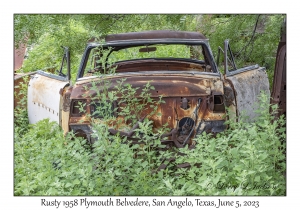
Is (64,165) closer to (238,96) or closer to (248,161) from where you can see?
(248,161)

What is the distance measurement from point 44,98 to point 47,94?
0.13m

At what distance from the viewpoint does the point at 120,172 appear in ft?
13.3

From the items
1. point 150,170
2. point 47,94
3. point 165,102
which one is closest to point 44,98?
point 47,94

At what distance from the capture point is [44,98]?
627 cm

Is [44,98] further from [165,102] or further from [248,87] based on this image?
[248,87]

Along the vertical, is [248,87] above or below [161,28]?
below

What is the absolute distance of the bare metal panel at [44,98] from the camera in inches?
231

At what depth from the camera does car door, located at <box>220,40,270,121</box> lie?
5363 millimetres

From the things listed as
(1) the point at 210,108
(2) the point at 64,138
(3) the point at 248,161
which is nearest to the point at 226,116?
(1) the point at 210,108

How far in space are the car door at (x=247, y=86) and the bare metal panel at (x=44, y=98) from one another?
1.91 metres

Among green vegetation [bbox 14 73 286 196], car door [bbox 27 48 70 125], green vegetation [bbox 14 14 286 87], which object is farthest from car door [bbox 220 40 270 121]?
car door [bbox 27 48 70 125]

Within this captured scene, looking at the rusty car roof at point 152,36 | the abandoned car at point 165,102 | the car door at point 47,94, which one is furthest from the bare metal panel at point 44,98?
the rusty car roof at point 152,36

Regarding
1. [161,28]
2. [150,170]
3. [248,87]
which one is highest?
[161,28]

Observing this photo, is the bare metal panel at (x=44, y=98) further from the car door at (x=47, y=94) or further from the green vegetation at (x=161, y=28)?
the green vegetation at (x=161, y=28)
